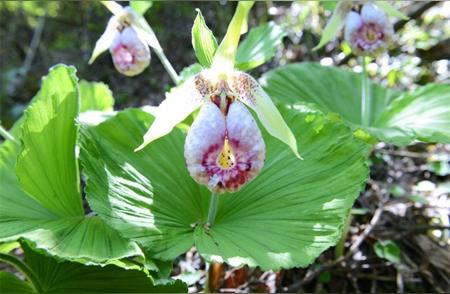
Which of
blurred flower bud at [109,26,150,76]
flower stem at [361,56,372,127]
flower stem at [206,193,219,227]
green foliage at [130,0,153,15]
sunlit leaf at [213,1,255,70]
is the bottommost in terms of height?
flower stem at [206,193,219,227]

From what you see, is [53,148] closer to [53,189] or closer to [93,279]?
[53,189]

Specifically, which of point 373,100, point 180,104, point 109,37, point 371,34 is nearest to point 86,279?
point 180,104

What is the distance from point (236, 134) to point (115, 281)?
1.52ft

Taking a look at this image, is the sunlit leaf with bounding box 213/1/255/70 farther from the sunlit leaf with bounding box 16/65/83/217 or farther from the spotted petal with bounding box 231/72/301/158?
the sunlit leaf with bounding box 16/65/83/217

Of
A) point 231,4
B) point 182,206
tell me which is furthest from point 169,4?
point 182,206

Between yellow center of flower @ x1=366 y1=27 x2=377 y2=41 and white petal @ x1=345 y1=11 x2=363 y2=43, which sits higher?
white petal @ x1=345 y1=11 x2=363 y2=43

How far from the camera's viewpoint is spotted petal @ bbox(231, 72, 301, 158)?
38.9 inches

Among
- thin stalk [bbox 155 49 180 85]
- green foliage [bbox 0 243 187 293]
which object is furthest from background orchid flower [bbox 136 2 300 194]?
thin stalk [bbox 155 49 180 85]

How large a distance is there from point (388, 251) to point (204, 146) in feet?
3.18

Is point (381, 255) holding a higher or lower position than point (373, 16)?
lower

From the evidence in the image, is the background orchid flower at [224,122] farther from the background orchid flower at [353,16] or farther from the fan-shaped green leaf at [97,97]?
the fan-shaped green leaf at [97,97]

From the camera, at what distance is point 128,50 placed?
140 cm

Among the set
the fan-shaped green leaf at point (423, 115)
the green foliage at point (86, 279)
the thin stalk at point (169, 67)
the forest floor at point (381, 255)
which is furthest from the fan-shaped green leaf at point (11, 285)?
the fan-shaped green leaf at point (423, 115)

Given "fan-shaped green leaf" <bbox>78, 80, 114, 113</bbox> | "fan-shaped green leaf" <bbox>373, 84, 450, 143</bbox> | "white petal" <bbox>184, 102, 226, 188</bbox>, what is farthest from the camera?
"fan-shaped green leaf" <bbox>78, 80, 114, 113</bbox>
